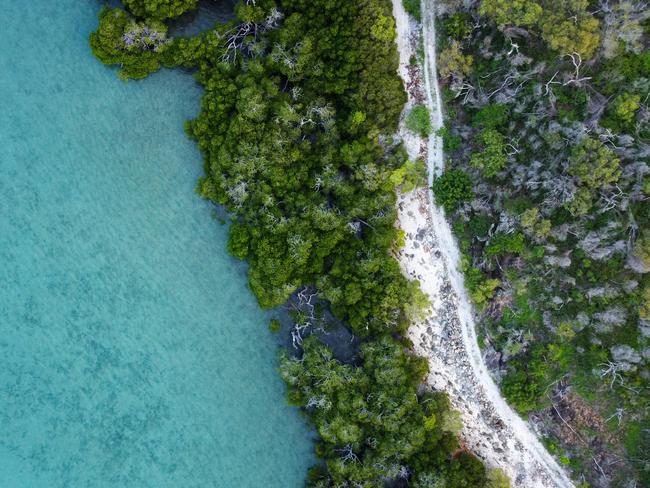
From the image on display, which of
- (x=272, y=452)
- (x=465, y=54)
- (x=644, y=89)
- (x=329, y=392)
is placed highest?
(x=465, y=54)

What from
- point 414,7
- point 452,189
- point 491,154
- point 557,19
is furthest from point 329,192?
point 557,19

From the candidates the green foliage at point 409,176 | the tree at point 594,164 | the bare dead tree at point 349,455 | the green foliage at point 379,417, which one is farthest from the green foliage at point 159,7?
the bare dead tree at point 349,455

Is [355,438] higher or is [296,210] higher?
[296,210]

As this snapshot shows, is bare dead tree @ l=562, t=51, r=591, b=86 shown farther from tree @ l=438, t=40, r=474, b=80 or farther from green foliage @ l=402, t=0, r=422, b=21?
green foliage @ l=402, t=0, r=422, b=21

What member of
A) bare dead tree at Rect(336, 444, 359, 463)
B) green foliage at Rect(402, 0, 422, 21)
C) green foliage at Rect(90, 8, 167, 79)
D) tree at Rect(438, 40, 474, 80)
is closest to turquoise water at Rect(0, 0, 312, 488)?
green foliage at Rect(90, 8, 167, 79)

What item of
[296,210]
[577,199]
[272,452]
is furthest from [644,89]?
[272,452]

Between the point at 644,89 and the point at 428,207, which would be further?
the point at 428,207

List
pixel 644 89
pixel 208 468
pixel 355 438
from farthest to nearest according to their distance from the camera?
pixel 208 468 < pixel 355 438 < pixel 644 89

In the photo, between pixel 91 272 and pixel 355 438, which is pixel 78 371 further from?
pixel 355 438

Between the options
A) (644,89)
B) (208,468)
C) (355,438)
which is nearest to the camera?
(644,89)
